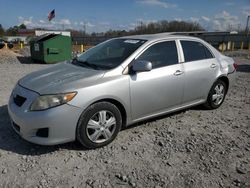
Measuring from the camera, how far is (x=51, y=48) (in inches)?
567

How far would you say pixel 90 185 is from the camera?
2.96 meters

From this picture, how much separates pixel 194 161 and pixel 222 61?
9.03 ft

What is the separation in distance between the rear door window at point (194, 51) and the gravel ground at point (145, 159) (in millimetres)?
1189

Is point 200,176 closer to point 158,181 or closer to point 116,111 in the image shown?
point 158,181

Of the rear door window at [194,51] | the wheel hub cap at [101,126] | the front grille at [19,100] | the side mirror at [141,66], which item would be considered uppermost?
the rear door window at [194,51]

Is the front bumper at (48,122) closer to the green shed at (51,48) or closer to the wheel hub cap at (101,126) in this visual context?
the wheel hub cap at (101,126)

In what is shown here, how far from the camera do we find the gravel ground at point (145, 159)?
3.05 metres

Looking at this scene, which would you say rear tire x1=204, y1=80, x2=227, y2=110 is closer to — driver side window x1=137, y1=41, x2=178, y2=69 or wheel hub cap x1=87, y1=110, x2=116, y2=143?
driver side window x1=137, y1=41, x2=178, y2=69

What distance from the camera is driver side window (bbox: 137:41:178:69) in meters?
4.26

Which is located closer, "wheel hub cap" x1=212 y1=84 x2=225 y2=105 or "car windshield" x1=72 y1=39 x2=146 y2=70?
"car windshield" x1=72 y1=39 x2=146 y2=70

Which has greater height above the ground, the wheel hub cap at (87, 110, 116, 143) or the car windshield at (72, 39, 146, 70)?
the car windshield at (72, 39, 146, 70)

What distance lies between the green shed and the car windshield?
10.0 m

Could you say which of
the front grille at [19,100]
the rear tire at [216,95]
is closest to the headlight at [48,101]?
the front grille at [19,100]

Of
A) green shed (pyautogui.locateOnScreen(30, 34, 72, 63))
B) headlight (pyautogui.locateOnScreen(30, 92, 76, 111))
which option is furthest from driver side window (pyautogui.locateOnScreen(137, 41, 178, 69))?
green shed (pyautogui.locateOnScreen(30, 34, 72, 63))
